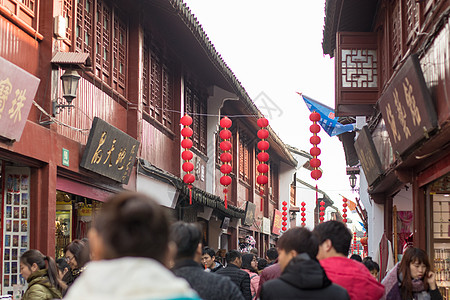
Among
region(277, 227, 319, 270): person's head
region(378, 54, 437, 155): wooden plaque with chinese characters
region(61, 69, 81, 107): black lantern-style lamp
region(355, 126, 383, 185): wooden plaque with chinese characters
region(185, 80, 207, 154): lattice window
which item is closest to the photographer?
region(277, 227, 319, 270): person's head

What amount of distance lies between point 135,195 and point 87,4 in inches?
461

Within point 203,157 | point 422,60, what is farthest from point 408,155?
point 203,157

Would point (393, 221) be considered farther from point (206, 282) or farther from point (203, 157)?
point (206, 282)

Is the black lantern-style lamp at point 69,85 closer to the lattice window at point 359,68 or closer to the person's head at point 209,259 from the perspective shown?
the person's head at point 209,259

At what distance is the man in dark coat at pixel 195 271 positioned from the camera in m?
4.32

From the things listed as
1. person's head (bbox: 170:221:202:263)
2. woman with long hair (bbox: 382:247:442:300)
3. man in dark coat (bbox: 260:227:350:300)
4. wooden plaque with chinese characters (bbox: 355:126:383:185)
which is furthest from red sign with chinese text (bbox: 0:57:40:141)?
wooden plaque with chinese characters (bbox: 355:126:383:185)

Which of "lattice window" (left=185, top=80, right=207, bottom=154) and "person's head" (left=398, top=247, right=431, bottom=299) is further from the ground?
"lattice window" (left=185, top=80, right=207, bottom=154)

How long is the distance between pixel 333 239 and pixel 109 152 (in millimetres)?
8804

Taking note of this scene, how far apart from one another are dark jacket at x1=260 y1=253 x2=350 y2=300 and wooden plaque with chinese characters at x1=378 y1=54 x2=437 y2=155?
4.24m

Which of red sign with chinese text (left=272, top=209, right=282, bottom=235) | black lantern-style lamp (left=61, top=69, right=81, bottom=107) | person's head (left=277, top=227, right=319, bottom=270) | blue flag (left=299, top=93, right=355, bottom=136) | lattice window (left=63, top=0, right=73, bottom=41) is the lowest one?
red sign with chinese text (left=272, top=209, right=282, bottom=235)

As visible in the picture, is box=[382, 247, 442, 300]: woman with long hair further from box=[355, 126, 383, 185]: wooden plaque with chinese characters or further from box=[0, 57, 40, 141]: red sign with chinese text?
box=[355, 126, 383, 185]: wooden plaque with chinese characters

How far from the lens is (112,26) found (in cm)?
1512

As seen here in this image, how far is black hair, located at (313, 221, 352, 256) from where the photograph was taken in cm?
521

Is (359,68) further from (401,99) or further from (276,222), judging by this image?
(276,222)
